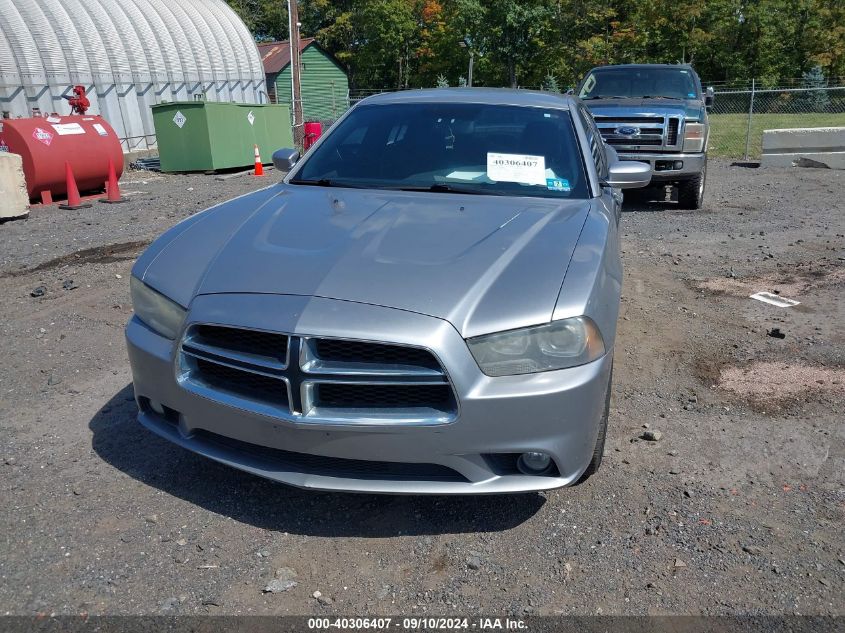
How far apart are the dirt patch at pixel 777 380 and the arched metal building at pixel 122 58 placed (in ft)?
63.6

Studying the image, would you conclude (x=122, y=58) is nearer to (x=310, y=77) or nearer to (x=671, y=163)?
(x=671, y=163)

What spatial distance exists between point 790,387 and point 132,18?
24.9 m

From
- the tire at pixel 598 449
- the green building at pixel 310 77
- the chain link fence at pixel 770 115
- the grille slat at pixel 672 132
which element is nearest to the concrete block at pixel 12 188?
the grille slat at pixel 672 132

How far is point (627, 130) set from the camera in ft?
33.3

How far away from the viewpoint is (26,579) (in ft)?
8.43

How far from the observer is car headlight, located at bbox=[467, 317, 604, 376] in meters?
2.54

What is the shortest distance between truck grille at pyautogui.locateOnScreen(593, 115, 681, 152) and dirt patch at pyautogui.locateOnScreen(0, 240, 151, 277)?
6.57 metres

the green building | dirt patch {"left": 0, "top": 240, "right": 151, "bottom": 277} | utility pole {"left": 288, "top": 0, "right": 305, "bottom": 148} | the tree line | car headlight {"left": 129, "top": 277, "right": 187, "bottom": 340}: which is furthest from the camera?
the tree line

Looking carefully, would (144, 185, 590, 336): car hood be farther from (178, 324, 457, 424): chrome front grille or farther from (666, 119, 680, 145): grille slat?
(666, 119, 680, 145): grille slat

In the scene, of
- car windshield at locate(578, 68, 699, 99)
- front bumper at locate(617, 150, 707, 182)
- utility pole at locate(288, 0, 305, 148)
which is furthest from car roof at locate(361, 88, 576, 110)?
utility pole at locate(288, 0, 305, 148)

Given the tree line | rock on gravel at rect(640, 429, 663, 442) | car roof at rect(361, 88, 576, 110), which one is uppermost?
the tree line

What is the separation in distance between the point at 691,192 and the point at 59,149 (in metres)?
10.0

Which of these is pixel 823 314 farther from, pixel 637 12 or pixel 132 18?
pixel 637 12

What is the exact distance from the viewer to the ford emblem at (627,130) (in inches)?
398
